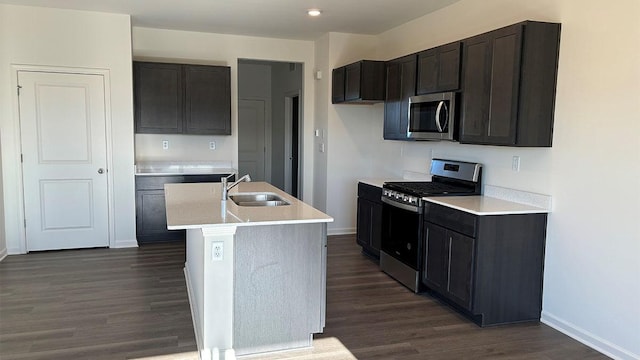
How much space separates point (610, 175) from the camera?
2949 millimetres

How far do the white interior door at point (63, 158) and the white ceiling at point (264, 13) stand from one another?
0.89 m

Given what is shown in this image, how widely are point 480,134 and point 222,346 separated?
2.40m

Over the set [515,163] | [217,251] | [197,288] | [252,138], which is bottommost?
[197,288]

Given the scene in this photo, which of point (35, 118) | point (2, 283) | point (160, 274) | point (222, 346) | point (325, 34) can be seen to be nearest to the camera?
point (222, 346)

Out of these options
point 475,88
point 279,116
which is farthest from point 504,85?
point 279,116

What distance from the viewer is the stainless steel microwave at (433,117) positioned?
13.0ft

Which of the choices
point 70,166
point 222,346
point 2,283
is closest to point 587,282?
point 222,346

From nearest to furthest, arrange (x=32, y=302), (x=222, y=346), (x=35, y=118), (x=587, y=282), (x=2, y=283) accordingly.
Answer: (x=222, y=346) → (x=587, y=282) → (x=32, y=302) → (x=2, y=283) → (x=35, y=118)

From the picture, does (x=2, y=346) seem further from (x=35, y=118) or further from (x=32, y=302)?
(x=35, y=118)

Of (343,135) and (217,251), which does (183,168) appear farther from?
(217,251)

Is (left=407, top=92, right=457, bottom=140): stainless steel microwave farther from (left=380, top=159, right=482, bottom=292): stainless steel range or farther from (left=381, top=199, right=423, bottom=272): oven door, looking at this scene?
(left=381, top=199, right=423, bottom=272): oven door

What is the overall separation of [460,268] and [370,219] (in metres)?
1.65

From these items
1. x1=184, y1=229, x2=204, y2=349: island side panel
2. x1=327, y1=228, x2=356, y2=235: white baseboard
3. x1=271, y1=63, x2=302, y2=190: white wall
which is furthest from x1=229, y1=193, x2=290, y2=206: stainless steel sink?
x1=271, y1=63, x2=302, y2=190: white wall

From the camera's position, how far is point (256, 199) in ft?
12.8
